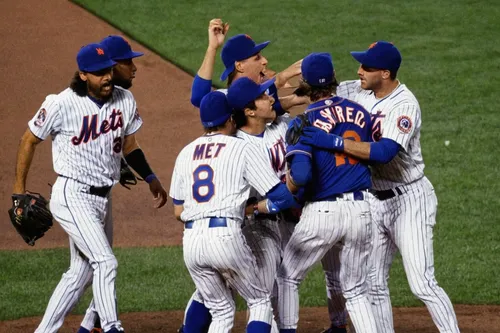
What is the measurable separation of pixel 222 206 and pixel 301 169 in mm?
532

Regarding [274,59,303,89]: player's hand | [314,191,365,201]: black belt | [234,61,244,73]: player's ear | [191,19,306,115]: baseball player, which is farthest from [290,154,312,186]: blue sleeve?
[274,59,303,89]: player's hand

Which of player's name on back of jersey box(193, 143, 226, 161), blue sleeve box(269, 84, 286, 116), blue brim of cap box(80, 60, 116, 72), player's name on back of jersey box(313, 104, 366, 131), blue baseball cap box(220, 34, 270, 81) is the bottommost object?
player's name on back of jersey box(193, 143, 226, 161)

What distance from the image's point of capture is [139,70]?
15.0m

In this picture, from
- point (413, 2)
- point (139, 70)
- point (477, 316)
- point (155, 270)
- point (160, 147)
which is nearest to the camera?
point (477, 316)

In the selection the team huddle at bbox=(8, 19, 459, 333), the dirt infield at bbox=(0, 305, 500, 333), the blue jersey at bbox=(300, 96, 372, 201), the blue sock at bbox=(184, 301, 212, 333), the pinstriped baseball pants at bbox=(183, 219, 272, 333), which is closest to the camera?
the pinstriped baseball pants at bbox=(183, 219, 272, 333)

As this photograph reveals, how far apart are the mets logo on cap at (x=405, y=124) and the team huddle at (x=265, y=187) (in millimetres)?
22

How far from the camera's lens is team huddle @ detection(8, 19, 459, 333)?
599 cm

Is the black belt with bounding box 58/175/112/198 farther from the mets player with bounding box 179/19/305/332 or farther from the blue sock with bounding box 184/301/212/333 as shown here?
the blue sock with bounding box 184/301/212/333

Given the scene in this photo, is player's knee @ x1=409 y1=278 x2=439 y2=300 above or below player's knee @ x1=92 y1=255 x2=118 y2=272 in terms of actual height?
below

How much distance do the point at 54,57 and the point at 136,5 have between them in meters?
2.73

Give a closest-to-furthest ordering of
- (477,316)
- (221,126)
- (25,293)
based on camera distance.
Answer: (221,126)
(477,316)
(25,293)

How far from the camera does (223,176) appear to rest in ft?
19.5

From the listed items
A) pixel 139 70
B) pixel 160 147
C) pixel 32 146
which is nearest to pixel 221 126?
pixel 32 146

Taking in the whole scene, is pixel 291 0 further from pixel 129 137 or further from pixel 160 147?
pixel 129 137
